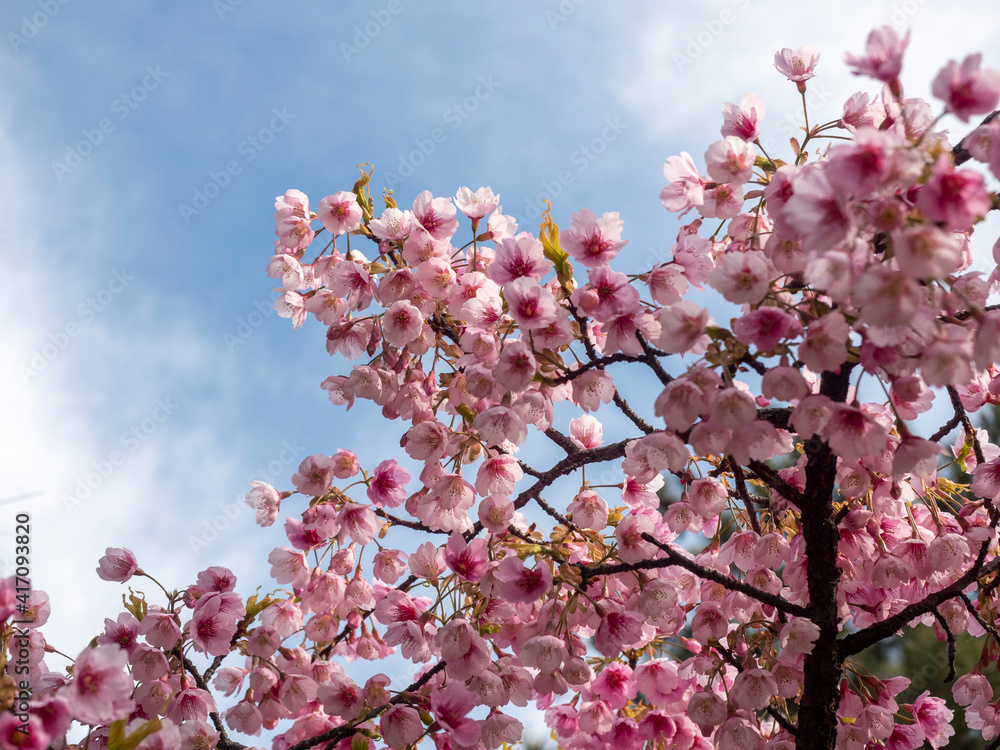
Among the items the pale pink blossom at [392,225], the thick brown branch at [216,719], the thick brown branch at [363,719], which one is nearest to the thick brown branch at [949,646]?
the thick brown branch at [363,719]

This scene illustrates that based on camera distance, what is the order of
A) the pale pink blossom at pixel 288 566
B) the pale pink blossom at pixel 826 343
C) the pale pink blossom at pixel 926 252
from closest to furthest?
the pale pink blossom at pixel 926 252 → the pale pink blossom at pixel 826 343 → the pale pink blossom at pixel 288 566

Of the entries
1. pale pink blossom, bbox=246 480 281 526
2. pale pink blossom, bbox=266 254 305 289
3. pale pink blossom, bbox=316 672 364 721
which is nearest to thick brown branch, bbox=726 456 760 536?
pale pink blossom, bbox=316 672 364 721

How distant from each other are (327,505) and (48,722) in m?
1.04

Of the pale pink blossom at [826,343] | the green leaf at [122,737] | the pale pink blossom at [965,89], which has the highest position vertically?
the pale pink blossom at [965,89]

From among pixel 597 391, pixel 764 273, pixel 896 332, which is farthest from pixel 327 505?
pixel 896 332

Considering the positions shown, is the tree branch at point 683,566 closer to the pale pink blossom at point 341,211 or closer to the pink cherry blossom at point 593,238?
the pink cherry blossom at point 593,238

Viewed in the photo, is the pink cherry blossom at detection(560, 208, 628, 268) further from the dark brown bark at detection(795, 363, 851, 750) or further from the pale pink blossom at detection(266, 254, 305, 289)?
the pale pink blossom at detection(266, 254, 305, 289)

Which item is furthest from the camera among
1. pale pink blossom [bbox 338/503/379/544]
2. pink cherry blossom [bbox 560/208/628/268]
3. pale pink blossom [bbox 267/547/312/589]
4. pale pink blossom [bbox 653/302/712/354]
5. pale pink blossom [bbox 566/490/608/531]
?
pale pink blossom [bbox 267/547/312/589]

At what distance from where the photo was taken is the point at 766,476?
201cm

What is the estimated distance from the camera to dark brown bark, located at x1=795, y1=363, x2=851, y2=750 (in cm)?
201

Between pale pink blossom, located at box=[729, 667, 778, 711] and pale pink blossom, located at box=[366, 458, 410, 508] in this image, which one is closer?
pale pink blossom, located at box=[729, 667, 778, 711]

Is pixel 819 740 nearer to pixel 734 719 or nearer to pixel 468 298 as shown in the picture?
pixel 734 719

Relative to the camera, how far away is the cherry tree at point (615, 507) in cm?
155

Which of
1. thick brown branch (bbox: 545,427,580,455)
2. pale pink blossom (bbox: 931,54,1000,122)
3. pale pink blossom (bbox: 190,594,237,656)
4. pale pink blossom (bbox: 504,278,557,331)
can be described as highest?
thick brown branch (bbox: 545,427,580,455)
